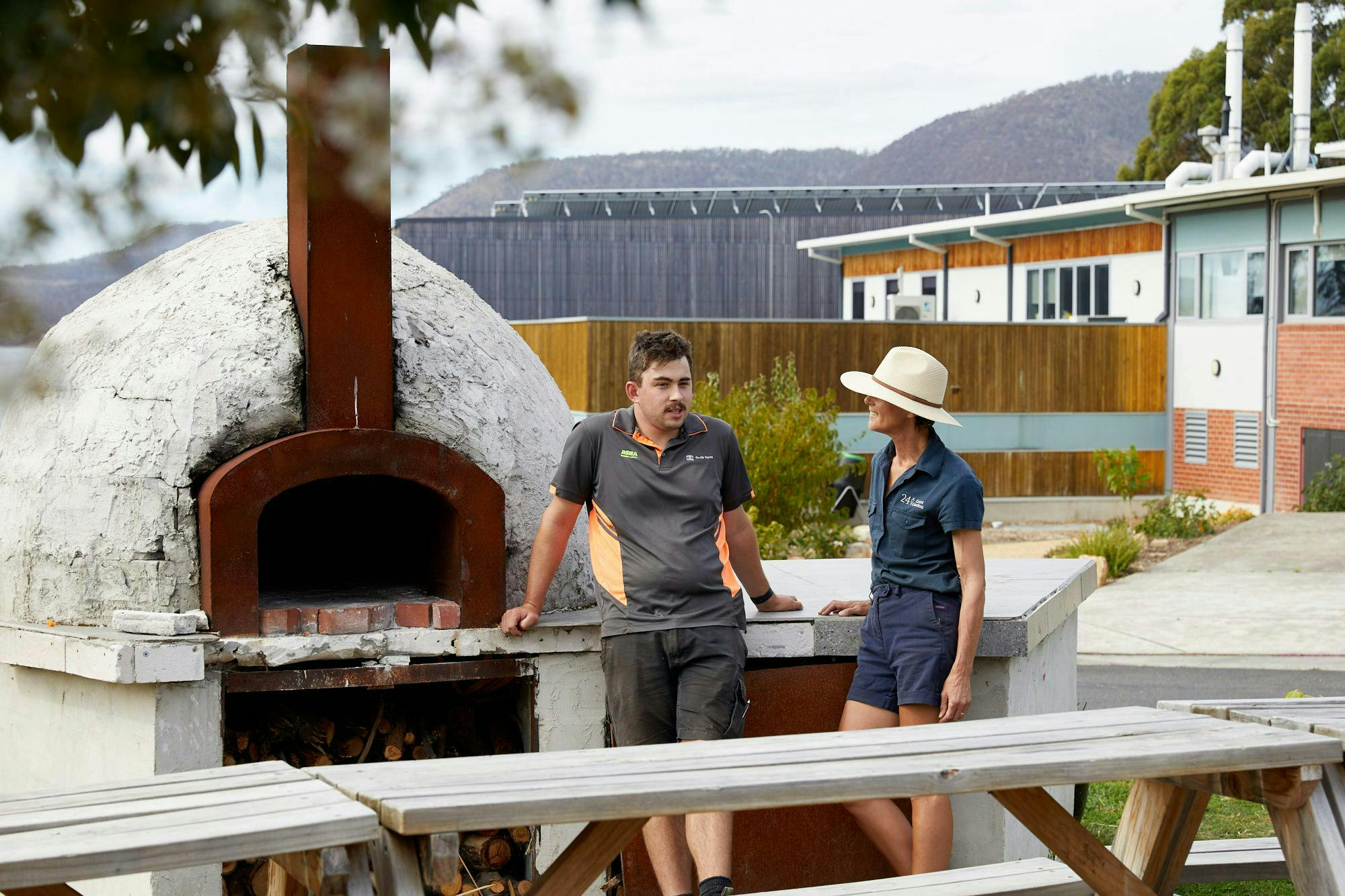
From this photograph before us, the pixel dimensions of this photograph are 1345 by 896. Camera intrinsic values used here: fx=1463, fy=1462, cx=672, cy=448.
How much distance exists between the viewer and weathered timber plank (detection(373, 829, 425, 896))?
3.17 m

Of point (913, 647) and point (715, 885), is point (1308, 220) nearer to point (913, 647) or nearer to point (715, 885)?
point (913, 647)

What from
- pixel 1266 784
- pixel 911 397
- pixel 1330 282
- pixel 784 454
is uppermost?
pixel 1330 282

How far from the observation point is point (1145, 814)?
445 centimetres

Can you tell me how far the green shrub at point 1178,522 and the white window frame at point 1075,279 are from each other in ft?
18.8

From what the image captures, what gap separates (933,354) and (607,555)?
17520 mm

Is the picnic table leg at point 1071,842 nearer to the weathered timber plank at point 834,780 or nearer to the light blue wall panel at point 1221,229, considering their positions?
the weathered timber plank at point 834,780

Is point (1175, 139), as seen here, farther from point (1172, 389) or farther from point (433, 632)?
point (433, 632)

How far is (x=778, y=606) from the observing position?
17.7ft

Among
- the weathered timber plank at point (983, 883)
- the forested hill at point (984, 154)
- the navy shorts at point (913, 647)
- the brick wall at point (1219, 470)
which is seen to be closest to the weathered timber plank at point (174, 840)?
the weathered timber plank at point (983, 883)

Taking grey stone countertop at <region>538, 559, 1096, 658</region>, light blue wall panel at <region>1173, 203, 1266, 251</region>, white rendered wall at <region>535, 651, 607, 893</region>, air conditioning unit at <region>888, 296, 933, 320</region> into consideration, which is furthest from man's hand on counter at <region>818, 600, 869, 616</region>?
air conditioning unit at <region>888, 296, 933, 320</region>

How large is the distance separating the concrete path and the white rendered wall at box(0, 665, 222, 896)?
8.43m

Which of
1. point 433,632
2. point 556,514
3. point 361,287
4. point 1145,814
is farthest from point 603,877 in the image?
point 361,287

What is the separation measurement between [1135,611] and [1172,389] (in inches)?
380

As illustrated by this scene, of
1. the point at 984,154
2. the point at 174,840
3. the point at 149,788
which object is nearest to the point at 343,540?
the point at 149,788
